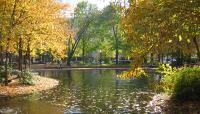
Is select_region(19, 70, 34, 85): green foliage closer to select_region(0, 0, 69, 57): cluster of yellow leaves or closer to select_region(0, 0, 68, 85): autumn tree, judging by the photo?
select_region(0, 0, 68, 85): autumn tree

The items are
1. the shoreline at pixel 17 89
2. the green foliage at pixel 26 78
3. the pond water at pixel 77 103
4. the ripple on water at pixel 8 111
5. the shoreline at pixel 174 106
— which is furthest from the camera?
the green foliage at pixel 26 78

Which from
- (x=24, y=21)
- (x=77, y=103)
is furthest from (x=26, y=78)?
(x=77, y=103)

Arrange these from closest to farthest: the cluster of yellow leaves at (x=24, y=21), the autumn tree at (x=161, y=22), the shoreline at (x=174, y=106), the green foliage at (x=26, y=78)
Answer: the autumn tree at (x=161, y=22) < the shoreline at (x=174, y=106) < the cluster of yellow leaves at (x=24, y=21) < the green foliage at (x=26, y=78)

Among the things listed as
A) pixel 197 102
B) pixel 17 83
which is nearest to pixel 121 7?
pixel 197 102

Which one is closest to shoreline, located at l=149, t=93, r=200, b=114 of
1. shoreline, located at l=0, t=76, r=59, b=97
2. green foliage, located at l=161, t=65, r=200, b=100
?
green foliage, located at l=161, t=65, r=200, b=100

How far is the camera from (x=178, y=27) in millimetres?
10523

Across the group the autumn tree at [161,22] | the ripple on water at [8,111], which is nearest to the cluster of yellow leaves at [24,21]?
the ripple on water at [8,111]

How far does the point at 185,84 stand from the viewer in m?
20.2

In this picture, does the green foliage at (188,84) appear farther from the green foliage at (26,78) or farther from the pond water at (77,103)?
the green foliage at (26,78)

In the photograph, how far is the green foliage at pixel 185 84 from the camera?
19844 mm

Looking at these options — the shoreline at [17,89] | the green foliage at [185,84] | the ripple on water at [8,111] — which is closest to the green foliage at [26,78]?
the shoreline at [17,89]

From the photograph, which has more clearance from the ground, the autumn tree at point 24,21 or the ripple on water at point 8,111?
the autumn tree at point 24,21

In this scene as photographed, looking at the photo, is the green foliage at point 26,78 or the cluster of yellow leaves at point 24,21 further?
the green foliage at point 26,78

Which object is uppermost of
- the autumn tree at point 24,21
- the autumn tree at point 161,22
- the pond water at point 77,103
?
the autumn tree at point 24,21
